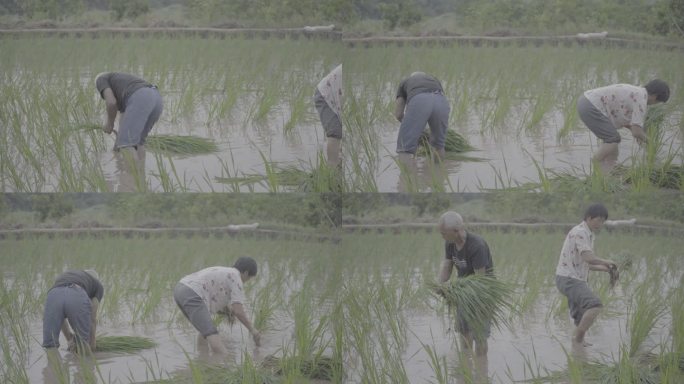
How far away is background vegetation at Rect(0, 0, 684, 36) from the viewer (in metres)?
5.59

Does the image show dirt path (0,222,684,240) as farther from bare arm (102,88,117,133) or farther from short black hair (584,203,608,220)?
bare arm (102,88,117,133)

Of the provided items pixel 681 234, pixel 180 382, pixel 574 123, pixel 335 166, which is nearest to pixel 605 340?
pixel 681 234

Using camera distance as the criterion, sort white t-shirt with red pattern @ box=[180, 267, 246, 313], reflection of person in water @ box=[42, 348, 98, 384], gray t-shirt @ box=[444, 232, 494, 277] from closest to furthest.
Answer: reflection of person in water @ box=[42, 348, 98, 384], gray t-shirt @ box=[444, 232, 494, 277], white t-shirt with red pattern @ box=[180, 267, 246, 313]

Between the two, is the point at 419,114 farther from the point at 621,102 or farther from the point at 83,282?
the point at 83,282

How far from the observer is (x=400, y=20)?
562 centimetres

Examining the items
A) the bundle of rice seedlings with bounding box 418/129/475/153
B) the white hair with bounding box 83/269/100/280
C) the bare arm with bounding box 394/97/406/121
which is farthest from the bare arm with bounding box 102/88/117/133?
the bundle of rice seedlings with bounding box 418/129/475/153

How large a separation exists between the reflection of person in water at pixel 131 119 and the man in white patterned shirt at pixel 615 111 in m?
1.96

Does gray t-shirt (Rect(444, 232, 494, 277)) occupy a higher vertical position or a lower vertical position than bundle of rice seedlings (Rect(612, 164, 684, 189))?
lower

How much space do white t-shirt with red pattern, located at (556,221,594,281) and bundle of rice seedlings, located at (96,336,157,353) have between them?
1954 mm

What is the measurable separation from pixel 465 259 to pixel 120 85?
1759 millimetres

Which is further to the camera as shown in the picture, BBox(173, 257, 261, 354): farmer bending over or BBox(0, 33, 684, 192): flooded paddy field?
BBox(173, 257, 261, 354): farmer bending over

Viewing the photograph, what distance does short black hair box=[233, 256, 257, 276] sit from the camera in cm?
571

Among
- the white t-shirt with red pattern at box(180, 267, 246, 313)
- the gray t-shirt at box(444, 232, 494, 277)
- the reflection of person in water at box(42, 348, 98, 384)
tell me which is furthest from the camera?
the white t-shirt with red pattern at box(180, 267, 246, 313)

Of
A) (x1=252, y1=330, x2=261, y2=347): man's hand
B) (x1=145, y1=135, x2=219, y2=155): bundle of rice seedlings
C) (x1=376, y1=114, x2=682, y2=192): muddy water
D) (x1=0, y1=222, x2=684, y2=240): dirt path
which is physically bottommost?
(x1=252, y1=330, x2=261, y2=347): man's hand
